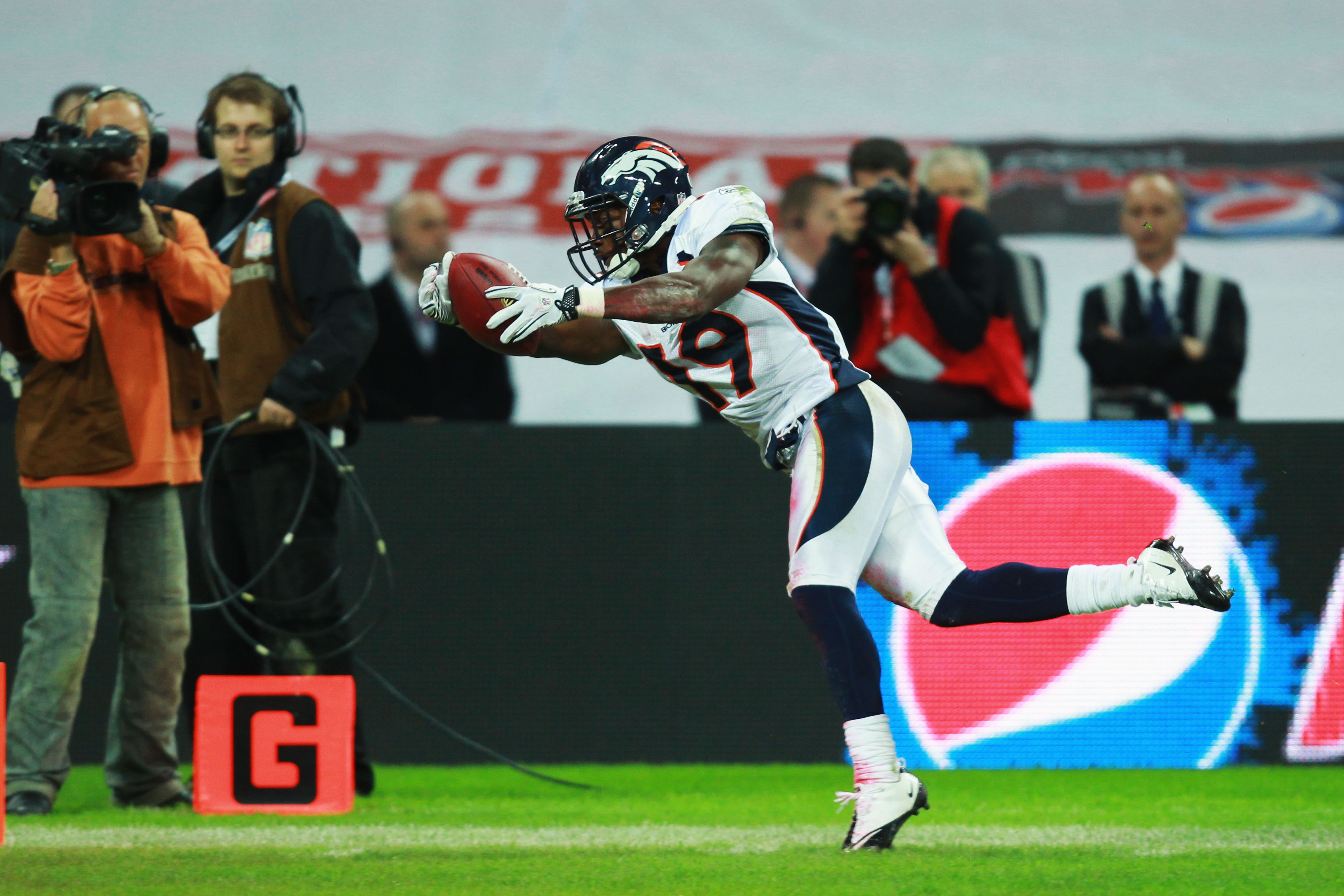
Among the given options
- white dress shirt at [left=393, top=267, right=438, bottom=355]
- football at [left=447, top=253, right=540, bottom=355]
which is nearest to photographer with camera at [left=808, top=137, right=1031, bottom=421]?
white dress shirt at [left=393, top=267, right=438, bottom=355]

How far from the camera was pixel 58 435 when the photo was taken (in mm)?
4723

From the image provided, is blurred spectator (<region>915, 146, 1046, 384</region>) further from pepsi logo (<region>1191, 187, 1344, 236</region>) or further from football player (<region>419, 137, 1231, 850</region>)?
football player (<region>419, 137, 1231, 850</region>)

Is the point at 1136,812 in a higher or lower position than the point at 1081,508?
lower

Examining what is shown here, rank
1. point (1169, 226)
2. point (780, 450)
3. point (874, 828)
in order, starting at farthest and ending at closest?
point (1169, 226) → point (780, 450) → point (874, 828)

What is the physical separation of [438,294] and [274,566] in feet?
4.76

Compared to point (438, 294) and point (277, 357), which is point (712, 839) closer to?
point (438, 294)

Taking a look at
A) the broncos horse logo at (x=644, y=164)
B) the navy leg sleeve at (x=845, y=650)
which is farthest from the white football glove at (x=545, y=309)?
the navy leg sleeve at (x=845, y=650)

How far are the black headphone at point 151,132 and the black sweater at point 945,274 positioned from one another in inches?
84.1

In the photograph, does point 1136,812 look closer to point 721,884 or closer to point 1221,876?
point 1221,876

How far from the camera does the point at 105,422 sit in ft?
15.5

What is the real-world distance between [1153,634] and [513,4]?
4491 mm

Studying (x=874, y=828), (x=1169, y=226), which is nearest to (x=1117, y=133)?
(x=1169, y=226)

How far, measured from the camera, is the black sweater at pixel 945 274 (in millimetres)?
5871

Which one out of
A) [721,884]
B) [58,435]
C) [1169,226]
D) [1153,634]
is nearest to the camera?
[721,884]
